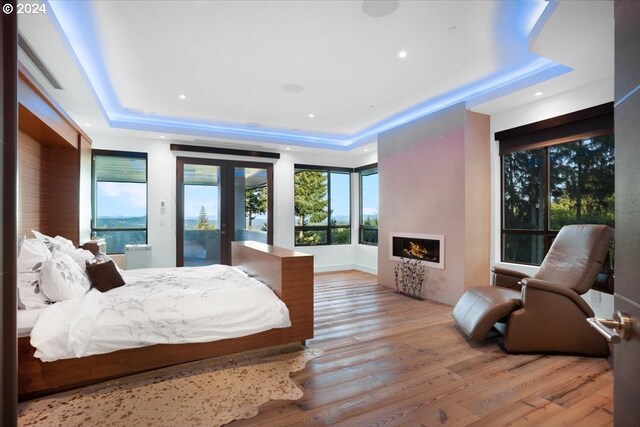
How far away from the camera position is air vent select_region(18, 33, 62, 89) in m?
2.66

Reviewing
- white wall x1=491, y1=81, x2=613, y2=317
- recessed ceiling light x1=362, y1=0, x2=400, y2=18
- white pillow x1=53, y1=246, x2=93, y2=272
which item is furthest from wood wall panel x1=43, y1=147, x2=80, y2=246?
white wall x1=491, y1=81, x2=613, y2=317

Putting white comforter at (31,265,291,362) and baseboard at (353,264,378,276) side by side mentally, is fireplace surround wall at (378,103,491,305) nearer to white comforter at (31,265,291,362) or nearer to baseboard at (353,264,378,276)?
baseboard at (353,264,378,276)

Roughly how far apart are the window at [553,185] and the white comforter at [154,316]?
3.49m

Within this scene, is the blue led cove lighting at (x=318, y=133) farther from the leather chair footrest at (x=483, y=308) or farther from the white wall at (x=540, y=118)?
the leather chair footrest at (x=483, y=308)

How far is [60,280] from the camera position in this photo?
97.6 inches

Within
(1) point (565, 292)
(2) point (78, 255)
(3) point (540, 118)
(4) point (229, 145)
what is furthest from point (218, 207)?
(1) point (565, 292)

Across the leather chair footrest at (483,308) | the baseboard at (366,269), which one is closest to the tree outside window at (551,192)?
the leather chair footrest at (483,308)

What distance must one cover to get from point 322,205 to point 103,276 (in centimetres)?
515

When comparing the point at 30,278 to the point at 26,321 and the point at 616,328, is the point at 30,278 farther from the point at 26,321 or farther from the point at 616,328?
the point at 616,328

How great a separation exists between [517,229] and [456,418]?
3253 millimetres

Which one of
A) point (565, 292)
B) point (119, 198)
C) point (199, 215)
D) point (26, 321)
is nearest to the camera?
point (26, 321)

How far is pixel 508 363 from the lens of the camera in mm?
2730

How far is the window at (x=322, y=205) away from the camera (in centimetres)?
739

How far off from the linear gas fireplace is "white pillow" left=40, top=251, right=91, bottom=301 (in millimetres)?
4345
